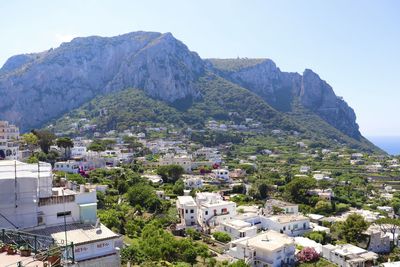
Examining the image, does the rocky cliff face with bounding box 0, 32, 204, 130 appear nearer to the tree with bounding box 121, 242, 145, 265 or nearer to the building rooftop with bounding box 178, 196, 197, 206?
the building rooftop with bounding box 178, 196, 197, 206

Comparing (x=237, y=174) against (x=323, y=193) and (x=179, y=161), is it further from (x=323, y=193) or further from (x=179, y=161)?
(x=323, y=193)

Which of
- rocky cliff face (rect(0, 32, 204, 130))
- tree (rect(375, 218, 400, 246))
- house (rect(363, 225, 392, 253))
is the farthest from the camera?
rocky cliff face (rect(0, 32, 204, 130))

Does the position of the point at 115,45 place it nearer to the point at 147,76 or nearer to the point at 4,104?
the point at 147,76

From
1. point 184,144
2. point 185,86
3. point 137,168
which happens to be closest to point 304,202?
point 137,168

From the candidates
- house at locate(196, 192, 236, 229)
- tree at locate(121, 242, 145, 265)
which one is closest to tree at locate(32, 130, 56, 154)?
house at locate(196, 192, 236, 229)

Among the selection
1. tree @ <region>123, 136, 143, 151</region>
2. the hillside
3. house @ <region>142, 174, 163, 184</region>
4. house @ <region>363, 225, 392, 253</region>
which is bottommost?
house @ <region>363, 225, 392, 253</region>

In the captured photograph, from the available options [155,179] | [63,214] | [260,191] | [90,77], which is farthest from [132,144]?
[90,77]

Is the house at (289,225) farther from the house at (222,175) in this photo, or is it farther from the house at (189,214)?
the house at (222,175)
